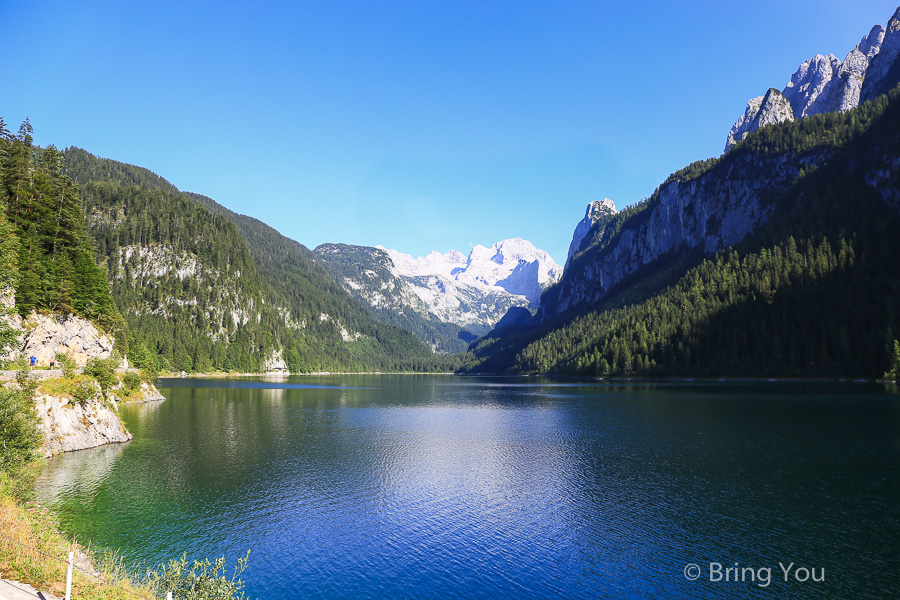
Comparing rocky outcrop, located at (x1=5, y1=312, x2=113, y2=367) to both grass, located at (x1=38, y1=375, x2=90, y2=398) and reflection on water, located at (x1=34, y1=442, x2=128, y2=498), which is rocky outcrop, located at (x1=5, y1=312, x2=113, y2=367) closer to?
grass, located at (x1=38, y1=375, x2=90, y2=398)

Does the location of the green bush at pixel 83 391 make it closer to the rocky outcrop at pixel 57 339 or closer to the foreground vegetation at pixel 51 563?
the rocky outcrop at pixel 57 339

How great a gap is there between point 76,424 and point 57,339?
83.3ft

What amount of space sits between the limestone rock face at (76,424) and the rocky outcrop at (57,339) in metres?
12.1

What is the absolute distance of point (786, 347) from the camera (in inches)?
6929

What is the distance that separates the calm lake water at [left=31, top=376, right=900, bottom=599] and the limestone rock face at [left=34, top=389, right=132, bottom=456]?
3.05m

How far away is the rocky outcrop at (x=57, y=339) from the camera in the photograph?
68.6 metres

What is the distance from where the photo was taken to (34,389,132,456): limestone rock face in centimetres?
5494

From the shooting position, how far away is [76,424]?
59938 millimetres

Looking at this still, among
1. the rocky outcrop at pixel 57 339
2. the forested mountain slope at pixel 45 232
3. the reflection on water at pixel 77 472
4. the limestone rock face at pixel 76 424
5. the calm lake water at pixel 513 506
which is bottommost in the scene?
the calm lake water at pixel 513 506

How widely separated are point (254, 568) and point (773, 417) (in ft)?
292

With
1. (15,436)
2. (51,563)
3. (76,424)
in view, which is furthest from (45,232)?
(51,563)

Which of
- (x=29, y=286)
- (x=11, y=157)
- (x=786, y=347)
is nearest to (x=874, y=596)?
(x=29, y=286)

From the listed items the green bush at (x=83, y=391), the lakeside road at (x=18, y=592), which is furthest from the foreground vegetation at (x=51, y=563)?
the green bush at (x=83, y=391)

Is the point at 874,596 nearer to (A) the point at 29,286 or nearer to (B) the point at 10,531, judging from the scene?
(B) the point at 10,531
